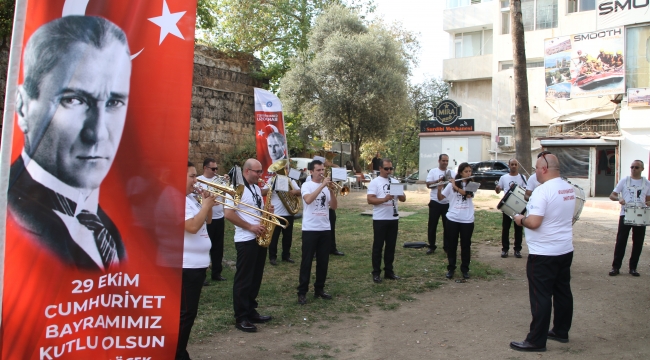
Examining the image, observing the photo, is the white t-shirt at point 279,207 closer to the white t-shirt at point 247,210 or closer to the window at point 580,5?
the white t-shirt at point 247,210

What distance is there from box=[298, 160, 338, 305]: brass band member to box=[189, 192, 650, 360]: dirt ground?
79 cm

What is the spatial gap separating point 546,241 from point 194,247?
11.1 feet

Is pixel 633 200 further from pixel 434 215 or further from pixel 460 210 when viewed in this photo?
pixel 434 215

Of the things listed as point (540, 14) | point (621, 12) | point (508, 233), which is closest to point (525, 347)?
point (508, 233)

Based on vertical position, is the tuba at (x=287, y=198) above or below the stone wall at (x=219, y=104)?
below

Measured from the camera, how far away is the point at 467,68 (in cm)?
3831

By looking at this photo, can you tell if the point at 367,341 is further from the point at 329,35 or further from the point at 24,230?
the point at 329,35

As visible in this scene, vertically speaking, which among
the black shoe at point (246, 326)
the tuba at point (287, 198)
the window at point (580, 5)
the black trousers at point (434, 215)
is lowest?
the black shoe at point (246, 326)

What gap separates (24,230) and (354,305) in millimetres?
5102

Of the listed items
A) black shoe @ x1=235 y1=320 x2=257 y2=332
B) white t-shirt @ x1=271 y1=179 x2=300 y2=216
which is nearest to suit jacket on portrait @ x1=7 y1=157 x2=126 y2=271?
black shoe @ x1=235 y1=320 x2=257 y2=332

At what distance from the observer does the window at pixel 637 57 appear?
25.9 m

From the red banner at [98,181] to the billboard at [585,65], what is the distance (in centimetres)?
2815

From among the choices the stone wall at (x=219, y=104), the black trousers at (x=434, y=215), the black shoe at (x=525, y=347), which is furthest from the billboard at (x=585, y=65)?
the black shoe at (x=525, y=347)

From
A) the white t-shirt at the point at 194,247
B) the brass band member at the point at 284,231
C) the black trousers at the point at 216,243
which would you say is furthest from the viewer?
the brass band member at the point at 284,231
